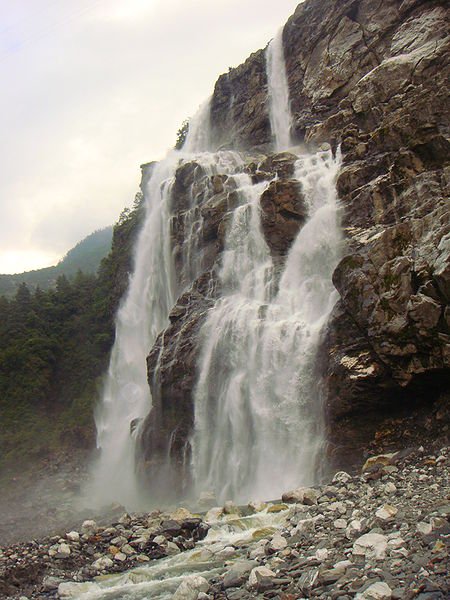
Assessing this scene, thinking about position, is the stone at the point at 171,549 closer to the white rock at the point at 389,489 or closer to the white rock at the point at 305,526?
the white rock at the point at 305,526

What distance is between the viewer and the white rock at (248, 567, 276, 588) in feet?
27.0

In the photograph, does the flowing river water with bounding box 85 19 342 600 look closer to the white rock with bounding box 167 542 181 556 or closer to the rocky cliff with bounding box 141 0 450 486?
the white rock with bounding box 167 542 181 556

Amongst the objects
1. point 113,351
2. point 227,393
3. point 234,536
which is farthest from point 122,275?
point 234,536

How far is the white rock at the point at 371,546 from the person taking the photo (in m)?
7.86

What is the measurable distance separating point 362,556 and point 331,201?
21.5 metres

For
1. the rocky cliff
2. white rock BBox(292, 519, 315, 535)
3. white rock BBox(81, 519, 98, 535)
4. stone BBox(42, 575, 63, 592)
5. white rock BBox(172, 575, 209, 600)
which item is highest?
the rocky cliff

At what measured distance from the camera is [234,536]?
13.2 meters

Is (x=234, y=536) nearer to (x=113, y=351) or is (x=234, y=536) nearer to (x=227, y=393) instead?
(x=227, y=393)

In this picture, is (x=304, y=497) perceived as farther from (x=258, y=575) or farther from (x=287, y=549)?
(x=258, y=575)

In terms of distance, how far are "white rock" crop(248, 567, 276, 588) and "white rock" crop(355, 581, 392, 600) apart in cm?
199

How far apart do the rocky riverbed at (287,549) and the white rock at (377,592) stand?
13mm

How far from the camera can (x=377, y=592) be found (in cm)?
649

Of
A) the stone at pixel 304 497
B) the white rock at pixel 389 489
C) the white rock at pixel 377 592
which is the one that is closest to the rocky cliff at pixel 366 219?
the stone at pixel 304 497

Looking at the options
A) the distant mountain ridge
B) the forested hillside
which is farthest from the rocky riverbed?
the distant mountain ridge
